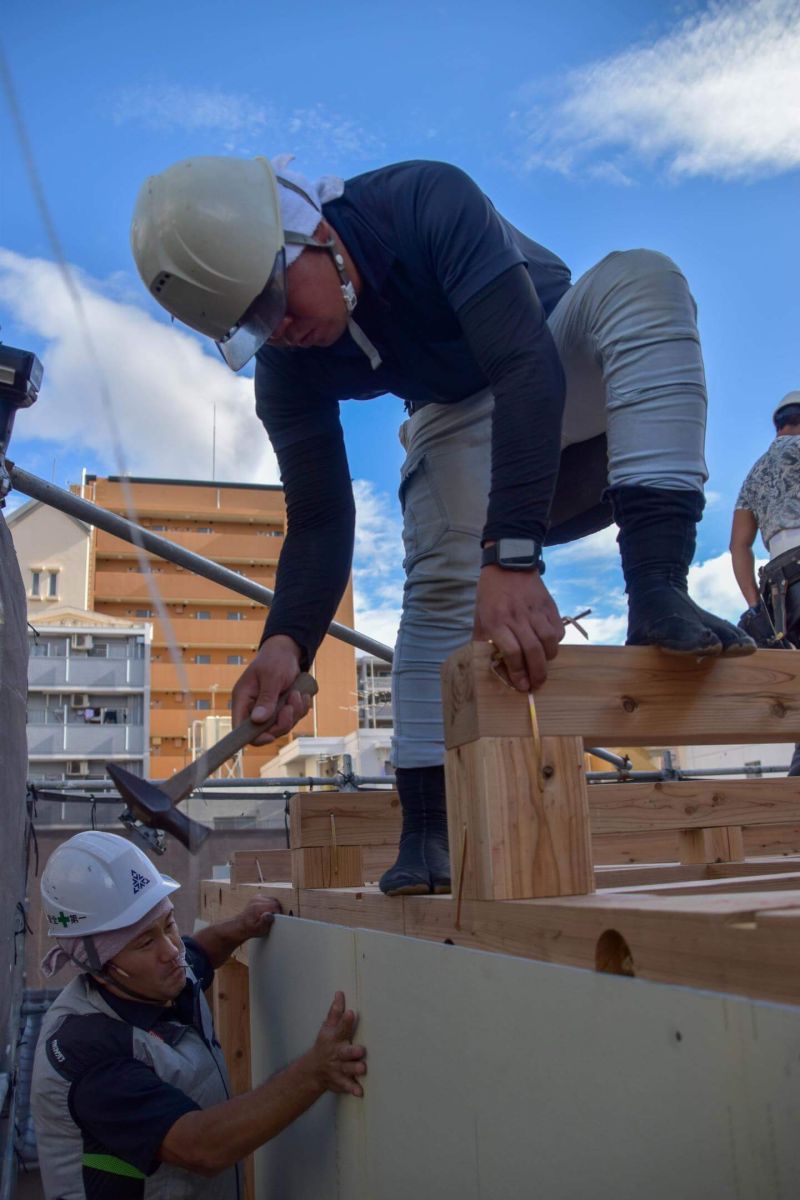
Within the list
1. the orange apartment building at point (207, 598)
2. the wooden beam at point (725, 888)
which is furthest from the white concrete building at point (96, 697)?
the wooden beam at point (725, 888)

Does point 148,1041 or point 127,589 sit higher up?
point 127,589

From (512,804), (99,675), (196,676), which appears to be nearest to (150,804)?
(512,804)

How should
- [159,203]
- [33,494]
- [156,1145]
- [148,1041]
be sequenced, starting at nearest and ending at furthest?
[159,203], [156,1145], [148,1041], [33,494]

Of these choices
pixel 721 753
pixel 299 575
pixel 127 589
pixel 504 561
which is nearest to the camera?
pixel 504 561

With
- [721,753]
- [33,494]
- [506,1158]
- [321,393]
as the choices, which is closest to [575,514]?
[321,393]

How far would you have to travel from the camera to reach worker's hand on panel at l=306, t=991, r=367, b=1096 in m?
1.94

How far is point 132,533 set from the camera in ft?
13.2

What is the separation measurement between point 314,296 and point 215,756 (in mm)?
1004

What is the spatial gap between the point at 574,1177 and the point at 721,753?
28768mm

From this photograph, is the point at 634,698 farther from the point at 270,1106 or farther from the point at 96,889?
the point at 96,889

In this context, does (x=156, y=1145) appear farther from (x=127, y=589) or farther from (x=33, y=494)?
(x=127, y=589)

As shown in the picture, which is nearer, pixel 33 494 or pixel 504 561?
pixel 504 561

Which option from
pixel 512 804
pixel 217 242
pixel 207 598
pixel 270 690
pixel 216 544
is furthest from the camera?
pixel 216 544

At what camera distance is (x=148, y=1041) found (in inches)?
111
